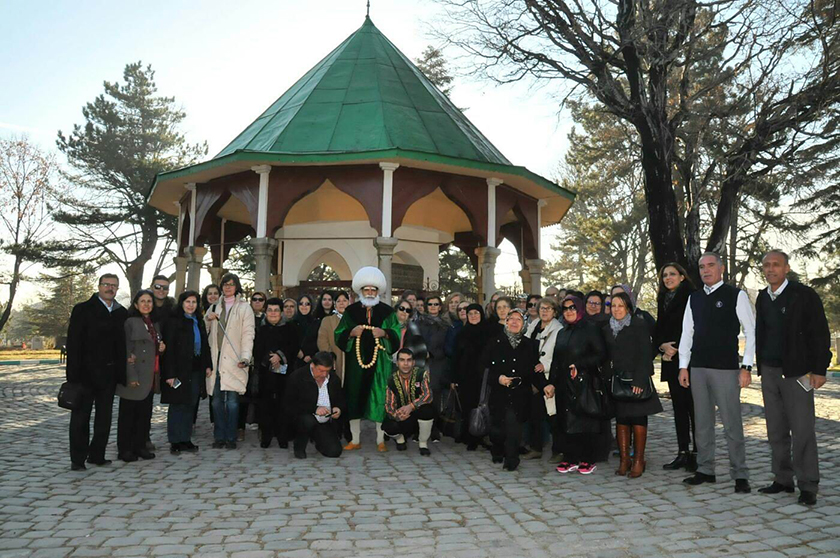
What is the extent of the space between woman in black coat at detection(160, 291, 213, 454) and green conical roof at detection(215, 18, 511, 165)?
5.89 m

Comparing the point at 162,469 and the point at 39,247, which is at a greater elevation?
the point at 39,247

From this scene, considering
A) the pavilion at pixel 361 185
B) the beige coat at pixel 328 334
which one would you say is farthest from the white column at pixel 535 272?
the beige coat at pixel 328 334

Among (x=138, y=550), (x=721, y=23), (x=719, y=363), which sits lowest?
(x=138, y=550)

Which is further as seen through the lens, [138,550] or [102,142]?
[102,142]

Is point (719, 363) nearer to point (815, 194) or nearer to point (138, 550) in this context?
point (138, 550)

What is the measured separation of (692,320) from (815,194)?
24.9 meters

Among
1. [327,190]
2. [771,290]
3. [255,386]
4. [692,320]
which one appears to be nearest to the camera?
[771,290]

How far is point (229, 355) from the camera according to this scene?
289 inches

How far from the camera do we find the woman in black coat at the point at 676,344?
648 cm

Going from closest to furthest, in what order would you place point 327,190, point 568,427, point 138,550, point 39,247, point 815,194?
1. point 138,550
2. point 568,427
3. point 327,190
4. point 815,194
5. point 39,247

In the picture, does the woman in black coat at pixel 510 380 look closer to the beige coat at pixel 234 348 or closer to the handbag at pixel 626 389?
the handbag at pixel 626 389

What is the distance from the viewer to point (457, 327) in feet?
26.4

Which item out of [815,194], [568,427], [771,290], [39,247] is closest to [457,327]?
[568,427]

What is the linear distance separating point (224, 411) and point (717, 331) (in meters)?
5.07
